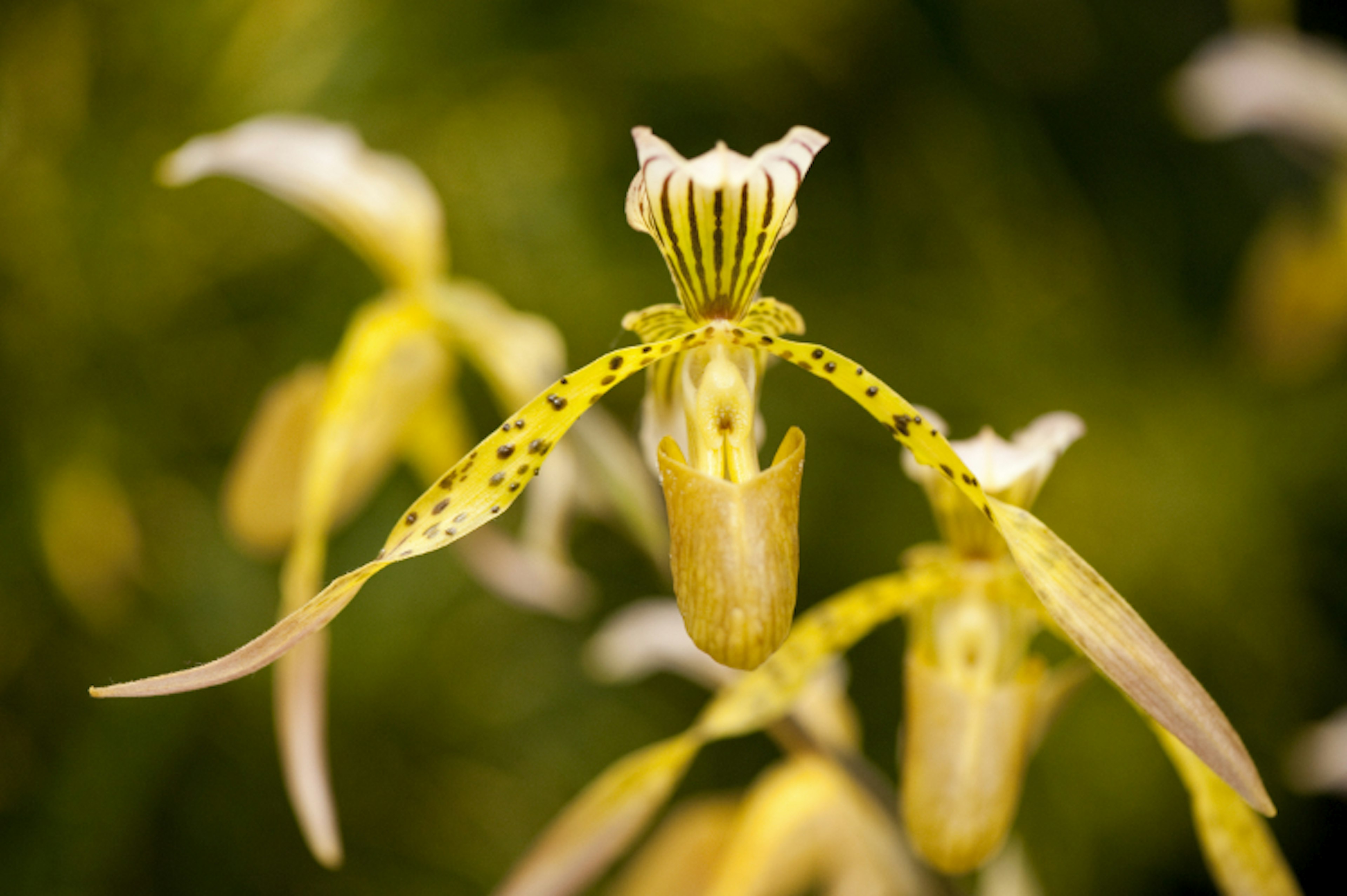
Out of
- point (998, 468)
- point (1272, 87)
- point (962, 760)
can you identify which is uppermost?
point (1272, 87)

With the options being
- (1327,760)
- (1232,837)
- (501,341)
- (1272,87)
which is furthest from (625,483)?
(1272,87)

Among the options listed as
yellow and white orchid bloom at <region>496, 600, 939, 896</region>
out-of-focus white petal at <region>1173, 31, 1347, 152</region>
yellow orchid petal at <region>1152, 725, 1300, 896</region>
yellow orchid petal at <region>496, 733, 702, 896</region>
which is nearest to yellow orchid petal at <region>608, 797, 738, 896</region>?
yellow and white orchid bloom at <region>496, 600, 939, 896</region>

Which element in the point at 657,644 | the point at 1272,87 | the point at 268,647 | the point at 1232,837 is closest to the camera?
the point at 268,647

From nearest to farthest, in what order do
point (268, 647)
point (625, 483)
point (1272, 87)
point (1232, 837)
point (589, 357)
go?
point (268, 647) → point (1232, 837) → point (625, 483) → point (1272, 87) → point (589, 357)

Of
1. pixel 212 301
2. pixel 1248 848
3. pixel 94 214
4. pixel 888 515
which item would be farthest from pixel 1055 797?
pixel 94 214

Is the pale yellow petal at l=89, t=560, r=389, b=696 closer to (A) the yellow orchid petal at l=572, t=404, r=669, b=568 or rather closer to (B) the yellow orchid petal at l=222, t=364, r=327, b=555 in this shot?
(A) the yellow orchid petal at l=572, t=404, r=669, b=568

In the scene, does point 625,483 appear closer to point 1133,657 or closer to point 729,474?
point 729,474

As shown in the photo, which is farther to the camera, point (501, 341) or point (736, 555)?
point (501, 341)
